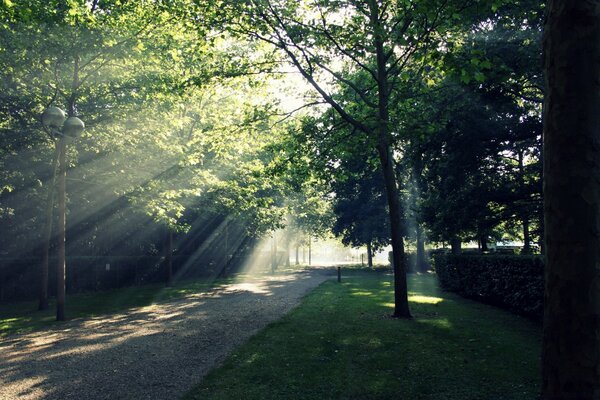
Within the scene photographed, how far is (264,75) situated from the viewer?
14.8 m

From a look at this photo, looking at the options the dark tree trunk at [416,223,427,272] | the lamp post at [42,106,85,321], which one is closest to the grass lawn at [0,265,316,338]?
the lamp post at [42,106,85,321]

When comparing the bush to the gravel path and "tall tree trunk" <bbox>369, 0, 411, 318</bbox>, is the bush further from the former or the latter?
the gravel path

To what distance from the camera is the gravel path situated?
645 centimetres

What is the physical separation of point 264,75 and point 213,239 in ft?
76.1

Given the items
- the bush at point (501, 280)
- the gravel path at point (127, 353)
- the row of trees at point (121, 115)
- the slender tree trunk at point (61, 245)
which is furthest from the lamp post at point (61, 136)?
the bush at point (501, 280)

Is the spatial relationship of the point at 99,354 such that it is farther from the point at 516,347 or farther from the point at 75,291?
the point at 75,291

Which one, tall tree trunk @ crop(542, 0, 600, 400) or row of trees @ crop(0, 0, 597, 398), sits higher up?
row of trees @ crop(0, 0, 597, 398)

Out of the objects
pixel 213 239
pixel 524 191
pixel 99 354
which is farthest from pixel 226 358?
pixel 213 239

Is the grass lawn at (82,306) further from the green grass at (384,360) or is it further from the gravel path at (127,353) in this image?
the green grass at (384,360)

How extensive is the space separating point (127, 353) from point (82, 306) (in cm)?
943

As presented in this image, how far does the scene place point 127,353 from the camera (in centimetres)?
862

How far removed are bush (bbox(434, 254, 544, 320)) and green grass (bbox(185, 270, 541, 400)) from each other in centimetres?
67

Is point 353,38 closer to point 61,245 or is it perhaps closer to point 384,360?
point 384,360

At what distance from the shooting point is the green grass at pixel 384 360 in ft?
19.8
